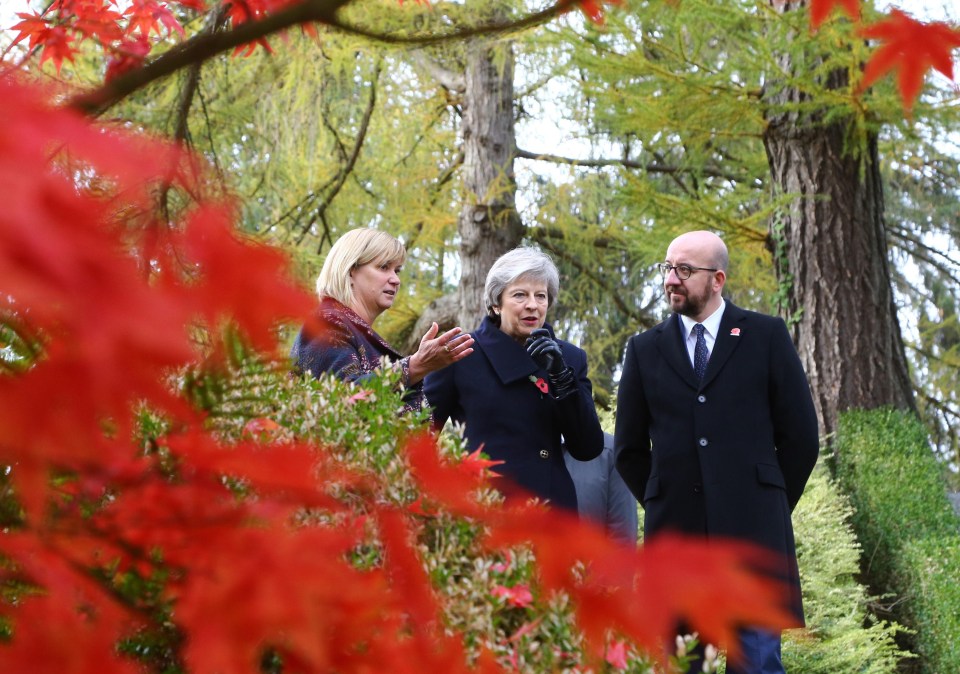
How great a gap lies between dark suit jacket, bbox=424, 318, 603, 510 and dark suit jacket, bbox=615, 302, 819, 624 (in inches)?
11.2

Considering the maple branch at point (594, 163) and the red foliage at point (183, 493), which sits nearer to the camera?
the red foliage at point (183, 493)

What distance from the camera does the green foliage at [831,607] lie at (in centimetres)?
502

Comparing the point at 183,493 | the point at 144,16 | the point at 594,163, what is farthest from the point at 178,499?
the point at 594,163

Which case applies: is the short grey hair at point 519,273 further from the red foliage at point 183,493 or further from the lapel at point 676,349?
the red foliage at point 183,493

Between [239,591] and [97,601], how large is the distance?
385 mm

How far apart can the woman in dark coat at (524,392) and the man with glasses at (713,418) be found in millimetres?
281

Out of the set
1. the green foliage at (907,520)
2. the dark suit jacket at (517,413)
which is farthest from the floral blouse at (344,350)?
the green foliage at (907,520)

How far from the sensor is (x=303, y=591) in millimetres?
1044

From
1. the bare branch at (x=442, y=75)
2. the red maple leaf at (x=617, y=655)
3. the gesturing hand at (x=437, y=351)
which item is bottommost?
the red maple leaf at (x=617, y=655)

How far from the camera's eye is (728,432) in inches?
147

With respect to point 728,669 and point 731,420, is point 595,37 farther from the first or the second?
point 728,669

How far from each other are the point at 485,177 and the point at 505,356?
22.6ft

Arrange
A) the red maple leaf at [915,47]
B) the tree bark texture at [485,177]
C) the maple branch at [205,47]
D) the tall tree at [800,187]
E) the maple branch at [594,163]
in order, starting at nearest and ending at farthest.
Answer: the maple branch at [205,47] → the red maple leaf at [915,47] → the tall tree at [800,187] → the tree bark texture at [485,177] → the maple branch at [594,163]

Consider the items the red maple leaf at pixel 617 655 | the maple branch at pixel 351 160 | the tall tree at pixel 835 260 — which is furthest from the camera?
the maple branch at pixel 351 160
